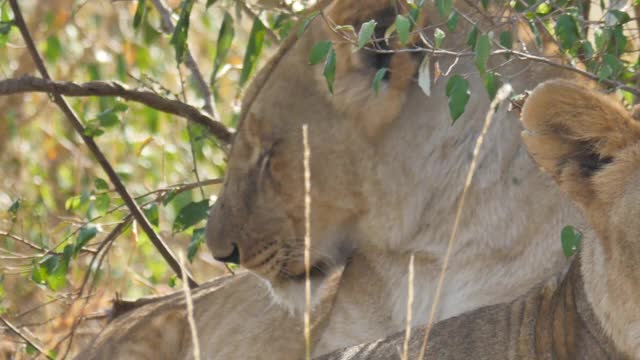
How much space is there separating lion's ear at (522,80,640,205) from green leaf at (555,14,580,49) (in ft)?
1.62

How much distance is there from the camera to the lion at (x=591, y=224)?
2551mm

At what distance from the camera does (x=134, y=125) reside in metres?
6.36

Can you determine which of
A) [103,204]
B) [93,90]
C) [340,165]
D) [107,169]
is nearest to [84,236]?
[103,204]

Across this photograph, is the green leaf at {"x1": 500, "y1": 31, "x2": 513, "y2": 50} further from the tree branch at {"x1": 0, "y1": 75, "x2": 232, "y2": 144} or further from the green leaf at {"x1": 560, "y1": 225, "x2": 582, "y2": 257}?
the tree branch at {"x1": 0, "y1": 75, "x2": 232, "y2": 144}

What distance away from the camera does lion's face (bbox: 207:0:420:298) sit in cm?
356

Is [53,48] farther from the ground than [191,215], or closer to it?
farther from the ground

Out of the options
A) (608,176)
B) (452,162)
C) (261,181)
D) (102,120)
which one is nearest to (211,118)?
(102,120)

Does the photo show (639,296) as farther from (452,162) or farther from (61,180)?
(61,180)

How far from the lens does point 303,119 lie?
3596 mm

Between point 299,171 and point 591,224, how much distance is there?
43.0 inches

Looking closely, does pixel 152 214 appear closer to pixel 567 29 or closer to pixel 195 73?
pixel 195 73

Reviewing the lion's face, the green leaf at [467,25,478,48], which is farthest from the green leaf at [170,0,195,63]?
the green leaf at [467,25,478,48]

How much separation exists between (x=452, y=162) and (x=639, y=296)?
103cm

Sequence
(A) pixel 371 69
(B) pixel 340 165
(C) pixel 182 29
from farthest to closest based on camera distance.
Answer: (C) pixel 182 29 < (B) pixel 340 165 < (A) pixel 371 69
